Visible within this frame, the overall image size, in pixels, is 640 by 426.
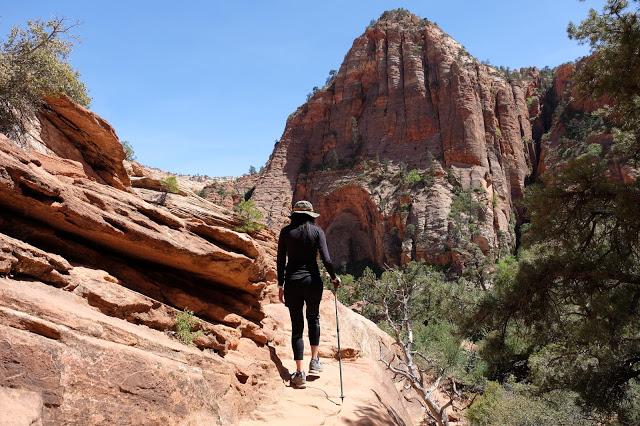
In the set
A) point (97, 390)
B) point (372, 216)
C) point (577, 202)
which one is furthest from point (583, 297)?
point (372, 216)

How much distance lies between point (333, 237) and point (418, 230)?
47.7 feet

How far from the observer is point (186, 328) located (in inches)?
236

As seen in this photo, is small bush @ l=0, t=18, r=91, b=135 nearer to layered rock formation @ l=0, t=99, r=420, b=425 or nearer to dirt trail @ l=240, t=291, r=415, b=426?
layered rock formation @ l=0, t=99, r=420, b=425

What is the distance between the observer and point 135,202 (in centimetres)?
711

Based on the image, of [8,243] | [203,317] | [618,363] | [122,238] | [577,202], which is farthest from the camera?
[618,363]

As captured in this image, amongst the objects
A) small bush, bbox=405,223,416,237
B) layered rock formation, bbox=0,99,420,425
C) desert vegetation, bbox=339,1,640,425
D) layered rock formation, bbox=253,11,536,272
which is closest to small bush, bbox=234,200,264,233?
layered rock formation, bbox=0,99,420,425

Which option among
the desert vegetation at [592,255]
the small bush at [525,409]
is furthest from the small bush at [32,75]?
the small bush at [525,409]

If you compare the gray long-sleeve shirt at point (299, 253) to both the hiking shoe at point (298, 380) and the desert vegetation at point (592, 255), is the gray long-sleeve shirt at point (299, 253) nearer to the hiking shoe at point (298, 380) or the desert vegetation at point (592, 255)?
the hiking shoe at point (298, 380)

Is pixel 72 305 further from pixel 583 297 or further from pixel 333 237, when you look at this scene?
pixel 333 237

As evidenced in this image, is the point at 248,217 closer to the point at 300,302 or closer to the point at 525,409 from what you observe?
the point at 300,302

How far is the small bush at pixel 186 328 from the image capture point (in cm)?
584

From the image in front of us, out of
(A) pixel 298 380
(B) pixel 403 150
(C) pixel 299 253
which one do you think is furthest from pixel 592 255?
(B) pixel 403 150

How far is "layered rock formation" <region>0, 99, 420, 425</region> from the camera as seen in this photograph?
359 centimetres

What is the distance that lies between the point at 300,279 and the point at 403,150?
2329 inches
